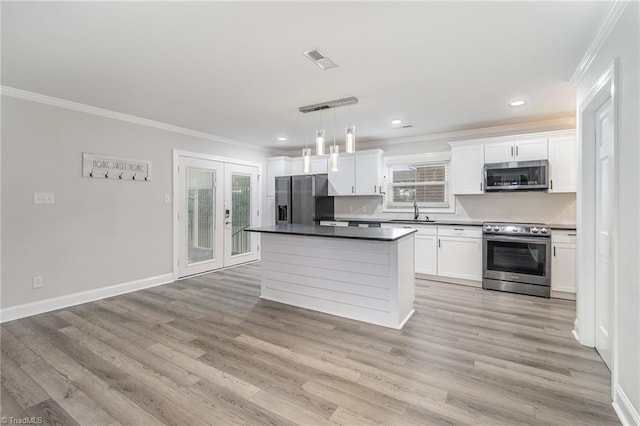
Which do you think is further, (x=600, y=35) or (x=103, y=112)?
(x=103, y=112)

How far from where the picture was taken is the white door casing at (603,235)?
230cm

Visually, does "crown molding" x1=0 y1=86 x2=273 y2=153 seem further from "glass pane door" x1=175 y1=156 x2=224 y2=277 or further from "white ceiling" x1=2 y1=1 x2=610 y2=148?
"glass pane door" x1=175 y1=156 x2=224 y2=277

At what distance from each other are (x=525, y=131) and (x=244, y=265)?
5465mm

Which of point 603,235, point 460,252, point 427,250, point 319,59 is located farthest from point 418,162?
point 319,59

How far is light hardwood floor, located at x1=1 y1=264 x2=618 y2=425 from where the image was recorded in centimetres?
182

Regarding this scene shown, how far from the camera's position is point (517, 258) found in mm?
4137

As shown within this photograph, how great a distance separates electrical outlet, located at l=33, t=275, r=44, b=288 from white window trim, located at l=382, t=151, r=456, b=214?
518 centimetres

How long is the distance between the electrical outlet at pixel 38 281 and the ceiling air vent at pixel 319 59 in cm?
387

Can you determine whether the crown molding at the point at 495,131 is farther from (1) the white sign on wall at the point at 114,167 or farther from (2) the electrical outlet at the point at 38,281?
(2) the electrical outlet at the point at 38,281

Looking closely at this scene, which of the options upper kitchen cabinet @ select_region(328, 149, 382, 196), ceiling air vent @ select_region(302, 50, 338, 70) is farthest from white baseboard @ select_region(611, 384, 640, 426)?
upper kitchen cabinet @ select_region(328, 149, 382, 196)

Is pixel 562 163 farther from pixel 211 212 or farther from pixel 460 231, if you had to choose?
pixel 211 212

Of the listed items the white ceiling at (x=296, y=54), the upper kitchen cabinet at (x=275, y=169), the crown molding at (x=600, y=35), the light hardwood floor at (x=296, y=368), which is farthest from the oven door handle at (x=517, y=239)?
the upper kitchen cabinet at (x=275, y=169)

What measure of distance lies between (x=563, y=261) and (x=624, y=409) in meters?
2.71

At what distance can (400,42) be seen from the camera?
233cm
